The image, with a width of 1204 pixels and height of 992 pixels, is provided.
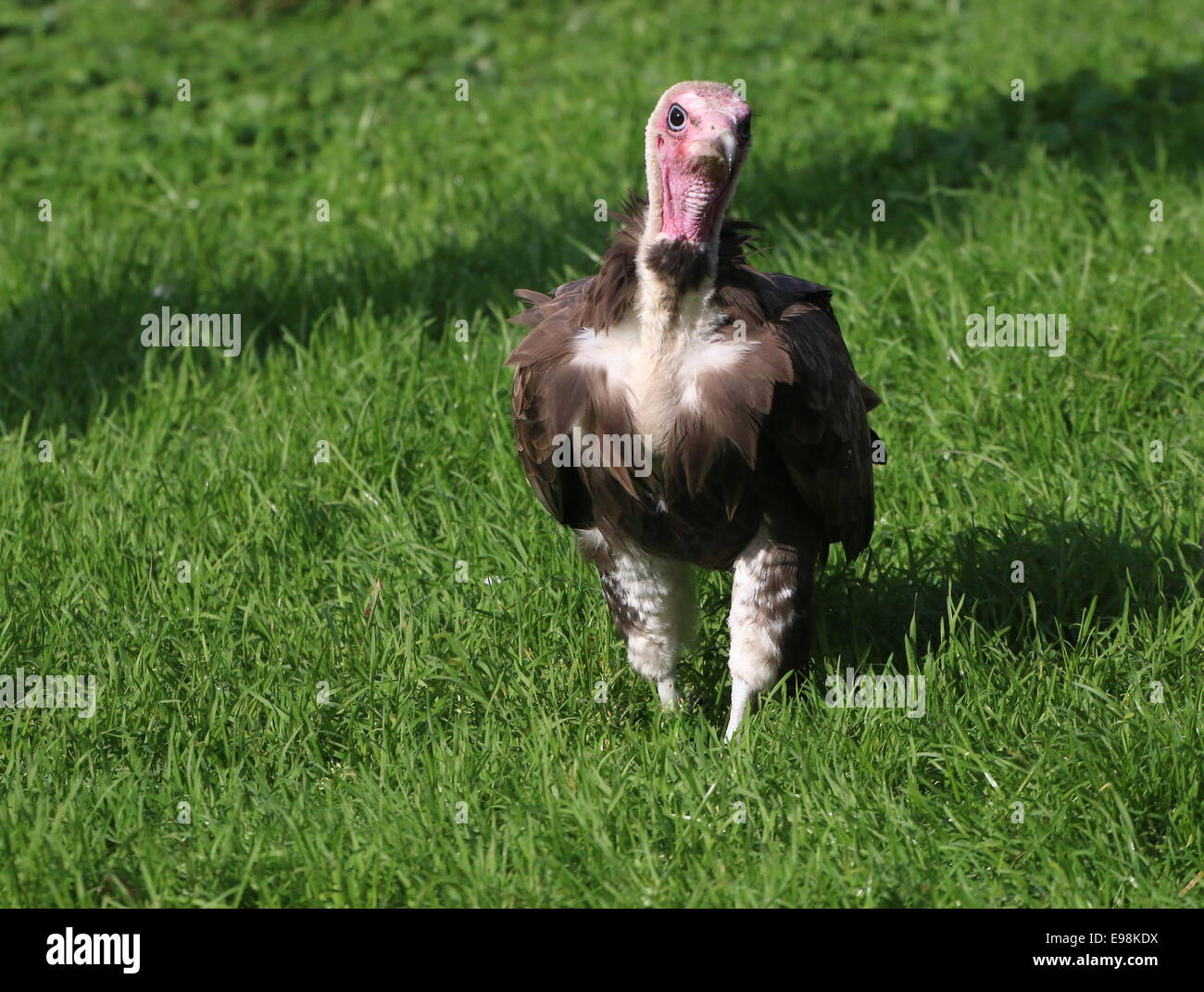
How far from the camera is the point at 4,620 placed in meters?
4.25

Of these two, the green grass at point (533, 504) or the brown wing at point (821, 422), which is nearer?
the green grass at point (533, 504)

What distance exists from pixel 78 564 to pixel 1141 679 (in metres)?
3.12

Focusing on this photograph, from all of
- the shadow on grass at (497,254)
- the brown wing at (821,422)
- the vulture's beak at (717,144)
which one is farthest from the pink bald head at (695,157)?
the shadow on grass at (497,254)

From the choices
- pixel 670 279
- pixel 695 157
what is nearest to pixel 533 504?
pixel 670 279

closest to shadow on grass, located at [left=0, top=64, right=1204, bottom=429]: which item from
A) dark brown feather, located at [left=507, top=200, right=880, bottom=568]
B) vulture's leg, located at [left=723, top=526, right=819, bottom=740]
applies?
dark brown feather, located at [left=507, top=200, right=880, bottom=568]

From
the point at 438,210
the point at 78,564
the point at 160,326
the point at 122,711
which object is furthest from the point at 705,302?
the point at 438,210

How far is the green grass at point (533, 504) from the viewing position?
132 inches

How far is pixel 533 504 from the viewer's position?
480 cm

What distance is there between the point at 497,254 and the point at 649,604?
3.06 m

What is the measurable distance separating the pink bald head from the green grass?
4.19 ft

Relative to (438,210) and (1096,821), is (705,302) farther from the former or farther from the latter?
(438,210)

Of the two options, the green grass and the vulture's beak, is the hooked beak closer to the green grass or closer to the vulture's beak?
the vulture's beak

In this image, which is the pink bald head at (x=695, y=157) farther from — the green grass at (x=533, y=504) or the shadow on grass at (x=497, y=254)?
the shadow on grass at (x=497, y=254)

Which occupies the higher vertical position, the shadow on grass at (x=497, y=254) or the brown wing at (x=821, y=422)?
the shadow on grass at (x=497, y=254)
